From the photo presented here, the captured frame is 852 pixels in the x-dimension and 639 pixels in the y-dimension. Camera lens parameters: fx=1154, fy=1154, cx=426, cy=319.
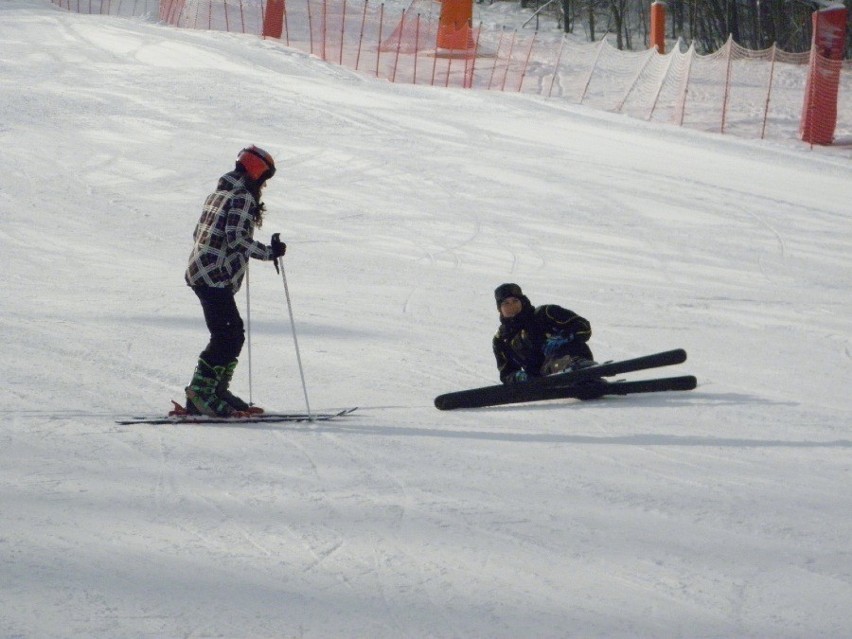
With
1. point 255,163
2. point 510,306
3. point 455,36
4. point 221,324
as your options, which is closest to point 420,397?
point 510,306

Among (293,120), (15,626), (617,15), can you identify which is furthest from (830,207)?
(617,15)

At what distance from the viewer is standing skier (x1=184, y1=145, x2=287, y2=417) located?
5762 millimetres

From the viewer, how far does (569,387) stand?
6773 millimetres

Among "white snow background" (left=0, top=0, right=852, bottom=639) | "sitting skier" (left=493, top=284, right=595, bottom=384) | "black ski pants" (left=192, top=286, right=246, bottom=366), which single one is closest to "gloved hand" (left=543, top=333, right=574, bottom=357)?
"sitting skier" (left=493, top=284, right=595, bottom=384)

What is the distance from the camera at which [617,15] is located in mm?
43250

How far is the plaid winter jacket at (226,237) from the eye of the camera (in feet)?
18.9

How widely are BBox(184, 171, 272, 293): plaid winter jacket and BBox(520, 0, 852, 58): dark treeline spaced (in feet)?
125

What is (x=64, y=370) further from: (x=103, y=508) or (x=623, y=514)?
(x=623, y=514)

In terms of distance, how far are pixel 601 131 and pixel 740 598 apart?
1737 centimetres

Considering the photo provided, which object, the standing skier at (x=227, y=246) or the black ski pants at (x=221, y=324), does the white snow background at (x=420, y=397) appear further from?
the standing skier at (x=227, y=246)

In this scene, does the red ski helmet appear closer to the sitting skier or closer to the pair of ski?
the pair of ski

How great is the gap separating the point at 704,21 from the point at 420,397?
43692 mm

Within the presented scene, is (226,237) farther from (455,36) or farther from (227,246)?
(455,36)

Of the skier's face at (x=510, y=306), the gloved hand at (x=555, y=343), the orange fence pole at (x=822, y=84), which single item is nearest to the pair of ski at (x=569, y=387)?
the gloved hand at (x=555, y=343)
